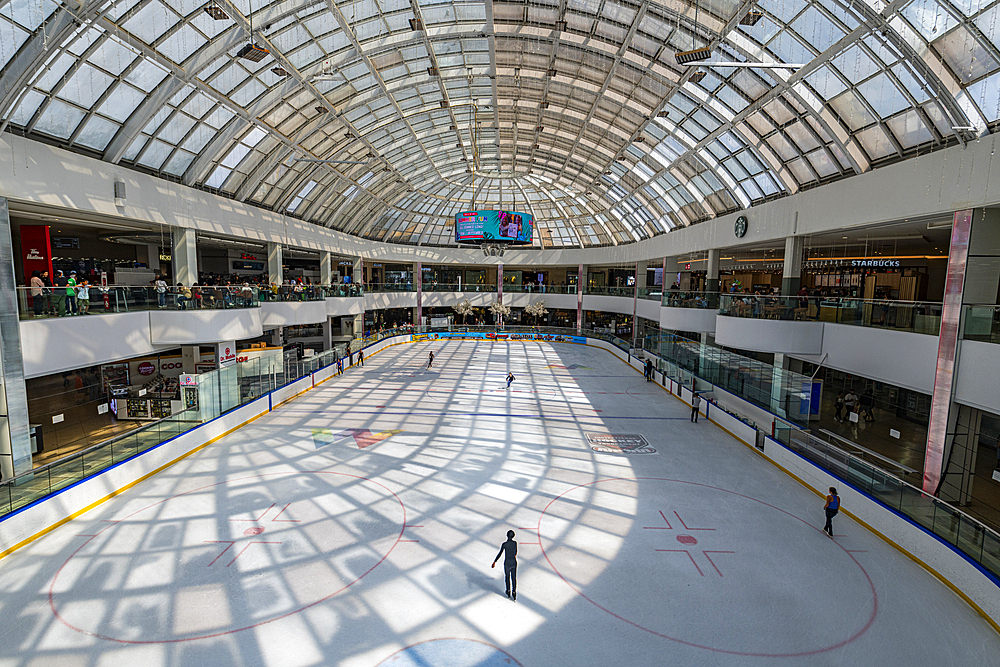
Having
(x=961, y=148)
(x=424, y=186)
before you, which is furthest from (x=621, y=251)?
(x=961, y=148)

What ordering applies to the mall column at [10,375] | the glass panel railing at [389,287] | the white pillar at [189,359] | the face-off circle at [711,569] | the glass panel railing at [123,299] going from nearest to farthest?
1. the face-off circle at [711,569]
2. the mall column at [10,375]
3. the glass panel railing at [123,299]
4. the white pillar at [189,359]
5. the glass panel railing at [389,287]

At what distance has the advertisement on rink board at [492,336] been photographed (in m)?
44.6

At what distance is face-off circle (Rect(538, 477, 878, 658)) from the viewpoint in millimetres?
7195

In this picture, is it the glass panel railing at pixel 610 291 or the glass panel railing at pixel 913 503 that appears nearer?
the glass panel railing at pixel 913 503

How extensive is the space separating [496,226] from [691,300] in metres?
13.4

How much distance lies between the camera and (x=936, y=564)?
28.6 feet

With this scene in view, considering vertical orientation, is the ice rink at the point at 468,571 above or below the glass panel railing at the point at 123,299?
below

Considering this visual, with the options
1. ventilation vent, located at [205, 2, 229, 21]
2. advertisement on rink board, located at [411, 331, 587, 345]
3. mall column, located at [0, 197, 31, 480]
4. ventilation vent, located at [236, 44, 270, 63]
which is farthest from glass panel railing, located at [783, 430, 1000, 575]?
advertisement on rink board, located at [411, 331, 587, 345]

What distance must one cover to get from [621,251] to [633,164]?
14.1 m

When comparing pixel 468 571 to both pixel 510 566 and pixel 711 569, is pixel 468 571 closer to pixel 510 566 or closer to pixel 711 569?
pixel 510 566

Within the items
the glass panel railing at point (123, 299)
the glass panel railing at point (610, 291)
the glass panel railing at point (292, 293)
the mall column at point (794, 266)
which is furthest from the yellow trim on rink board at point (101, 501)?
the glass panel railing at point (610, 291)

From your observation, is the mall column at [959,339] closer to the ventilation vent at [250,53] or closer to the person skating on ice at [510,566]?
the person skating on ice at [510,566]

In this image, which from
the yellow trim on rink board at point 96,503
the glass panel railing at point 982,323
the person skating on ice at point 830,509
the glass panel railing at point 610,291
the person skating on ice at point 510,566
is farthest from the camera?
the glass panel railing at point 610,291

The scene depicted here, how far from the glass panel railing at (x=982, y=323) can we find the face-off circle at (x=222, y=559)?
1389 cm
